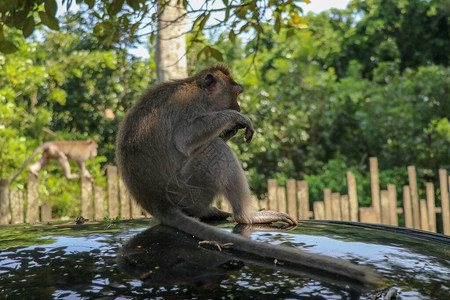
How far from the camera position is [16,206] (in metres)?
8.09

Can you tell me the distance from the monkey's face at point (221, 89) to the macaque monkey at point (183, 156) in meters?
0.01

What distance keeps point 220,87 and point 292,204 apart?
452 centimetres

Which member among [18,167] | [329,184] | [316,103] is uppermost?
[316,103]

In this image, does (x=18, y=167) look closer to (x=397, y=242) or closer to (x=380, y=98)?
(x=380, y=98)

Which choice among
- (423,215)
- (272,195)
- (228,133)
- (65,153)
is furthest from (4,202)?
(423,215)

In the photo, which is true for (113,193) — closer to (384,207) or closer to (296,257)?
(384,207)

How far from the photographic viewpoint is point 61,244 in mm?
2131

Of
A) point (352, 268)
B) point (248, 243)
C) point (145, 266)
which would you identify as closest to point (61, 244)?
point (145, 266)

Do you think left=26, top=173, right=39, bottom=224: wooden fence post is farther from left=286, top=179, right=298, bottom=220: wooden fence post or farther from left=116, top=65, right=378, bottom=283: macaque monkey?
left=116, top=65, right=378, bottom=283: macaque monkey

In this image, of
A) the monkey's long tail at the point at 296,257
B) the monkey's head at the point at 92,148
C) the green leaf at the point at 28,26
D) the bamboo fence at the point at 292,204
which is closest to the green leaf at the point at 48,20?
the green leaf at the point at 28,26

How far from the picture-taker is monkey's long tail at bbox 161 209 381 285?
5.40 feet

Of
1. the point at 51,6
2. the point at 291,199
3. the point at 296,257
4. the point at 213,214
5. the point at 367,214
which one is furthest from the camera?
the point at 291,199

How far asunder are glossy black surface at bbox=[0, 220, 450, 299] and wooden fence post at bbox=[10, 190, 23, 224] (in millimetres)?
6009

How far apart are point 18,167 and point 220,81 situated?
853 cm
